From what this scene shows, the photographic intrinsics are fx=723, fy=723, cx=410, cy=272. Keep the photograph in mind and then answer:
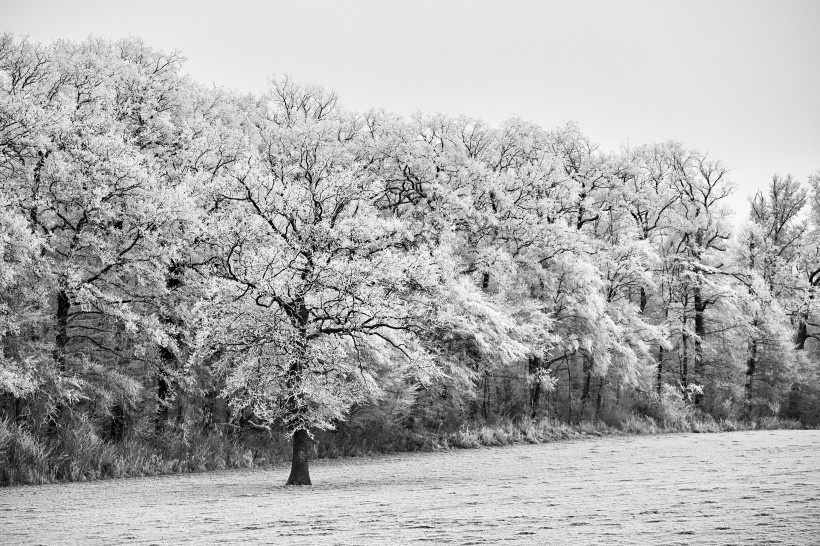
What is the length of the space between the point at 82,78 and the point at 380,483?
21108mm

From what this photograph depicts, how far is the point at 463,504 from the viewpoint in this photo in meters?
17.2

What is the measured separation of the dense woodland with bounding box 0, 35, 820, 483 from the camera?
74.5 feet

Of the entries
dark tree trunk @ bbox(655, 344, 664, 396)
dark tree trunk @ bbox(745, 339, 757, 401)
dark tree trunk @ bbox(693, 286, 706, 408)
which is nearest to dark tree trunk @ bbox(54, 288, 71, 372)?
dark tree trunk @ bbox(655, 344, 664, 396)

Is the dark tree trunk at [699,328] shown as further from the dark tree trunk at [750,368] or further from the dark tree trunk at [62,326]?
the dark tree trunk at [62,326]

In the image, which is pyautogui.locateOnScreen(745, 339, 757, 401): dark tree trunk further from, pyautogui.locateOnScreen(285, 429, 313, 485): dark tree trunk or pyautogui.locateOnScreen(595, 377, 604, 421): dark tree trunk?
pyautogui.locateOnScreen(285, 429, 313, 485): dark tree trunk

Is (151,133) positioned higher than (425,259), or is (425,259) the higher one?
(151,133)

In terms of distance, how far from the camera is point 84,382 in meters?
24.0

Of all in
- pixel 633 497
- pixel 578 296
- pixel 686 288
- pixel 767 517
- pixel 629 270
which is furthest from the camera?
pixel 686 288

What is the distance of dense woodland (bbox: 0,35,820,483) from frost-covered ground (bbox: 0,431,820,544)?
3.03 meters

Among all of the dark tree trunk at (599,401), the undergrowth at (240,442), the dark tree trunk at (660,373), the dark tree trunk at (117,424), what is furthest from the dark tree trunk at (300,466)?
the dark tree trunk at (660,373)

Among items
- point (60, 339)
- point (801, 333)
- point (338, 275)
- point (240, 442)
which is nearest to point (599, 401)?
point (801, 333)

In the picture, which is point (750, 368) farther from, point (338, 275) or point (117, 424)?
point (117, 424)

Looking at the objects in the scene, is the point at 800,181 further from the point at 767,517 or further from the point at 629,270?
the point at 767,517

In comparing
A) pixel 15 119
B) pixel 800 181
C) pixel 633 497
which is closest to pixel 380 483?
pixel 633 497
